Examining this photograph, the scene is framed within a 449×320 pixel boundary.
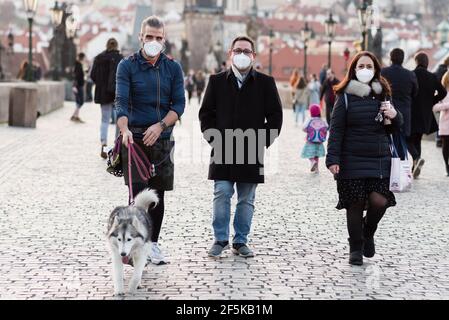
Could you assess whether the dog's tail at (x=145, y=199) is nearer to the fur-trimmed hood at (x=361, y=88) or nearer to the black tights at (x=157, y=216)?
the black tights at (x=157, y=216)

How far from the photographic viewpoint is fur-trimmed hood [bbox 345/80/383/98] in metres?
Answer: 8.16

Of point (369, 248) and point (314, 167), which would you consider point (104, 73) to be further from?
point (369, 248)

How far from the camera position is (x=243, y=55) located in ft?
26.9

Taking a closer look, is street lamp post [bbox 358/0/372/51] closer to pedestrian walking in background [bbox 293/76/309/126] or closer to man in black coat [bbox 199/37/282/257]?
pedestrian walking in background [bbox 293/76/309/126]

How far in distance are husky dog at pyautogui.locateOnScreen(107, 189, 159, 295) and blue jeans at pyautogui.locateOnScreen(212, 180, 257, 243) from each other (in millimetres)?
1351

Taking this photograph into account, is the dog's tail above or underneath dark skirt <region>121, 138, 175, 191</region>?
underneath

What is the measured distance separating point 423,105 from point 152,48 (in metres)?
7.75

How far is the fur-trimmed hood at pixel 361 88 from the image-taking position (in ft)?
26.8

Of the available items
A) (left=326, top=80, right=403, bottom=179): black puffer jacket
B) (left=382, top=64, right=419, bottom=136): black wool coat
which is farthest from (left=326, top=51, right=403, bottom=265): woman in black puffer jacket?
Result: (left=382, top=64, right=419, bottom=136): black wool coat

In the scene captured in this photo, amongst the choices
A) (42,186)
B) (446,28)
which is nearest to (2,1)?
(446,28)

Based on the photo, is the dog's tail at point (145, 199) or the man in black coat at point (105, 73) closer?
the dog's tail at point (145, 199)

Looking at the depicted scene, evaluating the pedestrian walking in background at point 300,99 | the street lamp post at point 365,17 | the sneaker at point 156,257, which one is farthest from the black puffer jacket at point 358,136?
the pedestrian walking in background at point 300,99

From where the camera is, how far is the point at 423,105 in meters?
14.8

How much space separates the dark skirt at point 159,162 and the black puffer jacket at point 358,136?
1.18 m
